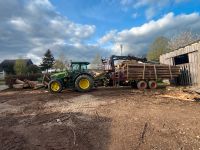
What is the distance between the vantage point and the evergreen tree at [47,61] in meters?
65.3

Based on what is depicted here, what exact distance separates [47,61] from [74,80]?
2051 inches

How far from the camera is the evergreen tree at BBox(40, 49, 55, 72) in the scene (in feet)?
214

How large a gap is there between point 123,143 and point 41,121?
3.24 m

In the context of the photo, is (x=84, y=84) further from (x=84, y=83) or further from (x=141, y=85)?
(x=141, y=85)

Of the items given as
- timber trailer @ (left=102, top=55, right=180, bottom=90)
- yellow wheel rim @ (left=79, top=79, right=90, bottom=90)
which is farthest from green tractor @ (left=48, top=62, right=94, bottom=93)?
timber trailer @ (left=102, top=55, right=180, bottom=90)

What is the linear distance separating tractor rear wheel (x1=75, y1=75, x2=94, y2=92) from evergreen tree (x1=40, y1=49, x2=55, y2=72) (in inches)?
1994

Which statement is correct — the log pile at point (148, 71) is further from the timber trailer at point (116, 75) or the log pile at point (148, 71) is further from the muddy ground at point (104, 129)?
the muddy ground at point (104, 129)

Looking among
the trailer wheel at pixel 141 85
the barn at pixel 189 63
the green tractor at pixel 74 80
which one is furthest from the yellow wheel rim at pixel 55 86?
the barn at pixel 189 63

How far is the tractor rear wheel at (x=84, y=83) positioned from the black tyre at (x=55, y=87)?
4.05 feet

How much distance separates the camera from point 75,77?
1617cm

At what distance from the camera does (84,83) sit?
16.2 metres

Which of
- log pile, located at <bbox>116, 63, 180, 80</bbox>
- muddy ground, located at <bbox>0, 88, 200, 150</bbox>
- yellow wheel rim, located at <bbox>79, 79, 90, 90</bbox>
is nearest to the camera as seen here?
muddy ground, located at <bbox>0, 88, 200, 150</bbox>

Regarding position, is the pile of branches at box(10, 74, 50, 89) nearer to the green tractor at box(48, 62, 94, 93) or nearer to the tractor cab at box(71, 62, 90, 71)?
the green tractor at box(48, 62, 94, 93)

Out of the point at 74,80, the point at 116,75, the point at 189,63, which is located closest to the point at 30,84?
the point at 74,80
